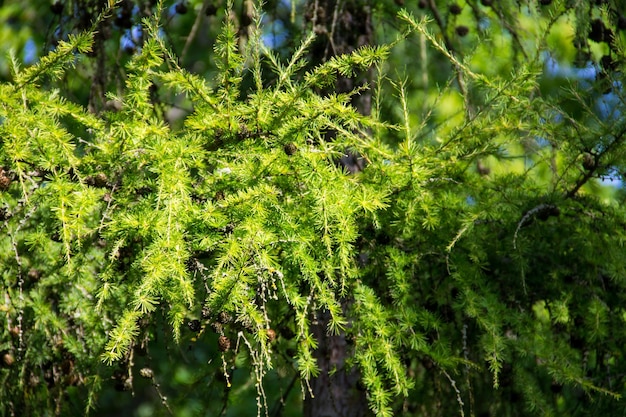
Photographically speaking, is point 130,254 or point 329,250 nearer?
point 329,250

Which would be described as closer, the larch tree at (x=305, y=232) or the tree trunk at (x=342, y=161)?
the larch tree at (x=305, y=232)

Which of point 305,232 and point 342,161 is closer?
point 305,232

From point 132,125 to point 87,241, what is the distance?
1.21 ft

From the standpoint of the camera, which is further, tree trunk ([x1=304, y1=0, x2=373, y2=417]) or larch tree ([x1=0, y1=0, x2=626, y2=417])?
tree trunk ([x1=304, y1=0, x2=373, y2=417])

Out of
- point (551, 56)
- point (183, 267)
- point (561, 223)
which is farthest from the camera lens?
point (551, 56)

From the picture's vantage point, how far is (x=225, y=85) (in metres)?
2.12

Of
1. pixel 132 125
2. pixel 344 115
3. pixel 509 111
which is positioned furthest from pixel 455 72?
pixel 132 125

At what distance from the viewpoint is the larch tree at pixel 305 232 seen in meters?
2.03

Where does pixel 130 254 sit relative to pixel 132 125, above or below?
below

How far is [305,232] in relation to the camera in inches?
81.4

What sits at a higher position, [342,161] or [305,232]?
[342,161]

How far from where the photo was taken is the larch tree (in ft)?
6.64

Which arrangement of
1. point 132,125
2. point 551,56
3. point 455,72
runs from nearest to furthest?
point 132,125
point 455,72
point 551,56

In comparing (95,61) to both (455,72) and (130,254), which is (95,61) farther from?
(455,72)
